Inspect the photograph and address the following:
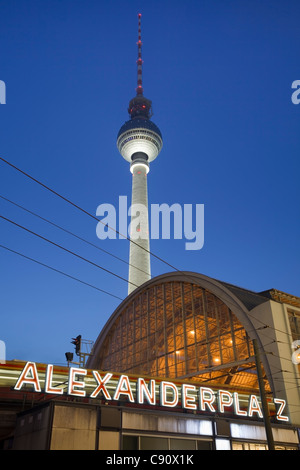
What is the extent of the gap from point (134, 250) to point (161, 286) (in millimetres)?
58388

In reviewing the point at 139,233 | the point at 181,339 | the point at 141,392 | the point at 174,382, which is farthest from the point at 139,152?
the point at 141,392

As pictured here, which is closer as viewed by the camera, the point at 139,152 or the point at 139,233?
the point at 139,233

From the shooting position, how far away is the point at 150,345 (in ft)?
152

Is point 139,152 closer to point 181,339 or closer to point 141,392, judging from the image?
point 181,339

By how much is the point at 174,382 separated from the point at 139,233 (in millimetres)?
82418

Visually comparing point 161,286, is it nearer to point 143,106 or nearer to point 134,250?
point 134,250

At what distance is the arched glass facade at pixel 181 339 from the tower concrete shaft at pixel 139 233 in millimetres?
44805

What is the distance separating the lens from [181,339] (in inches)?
1719

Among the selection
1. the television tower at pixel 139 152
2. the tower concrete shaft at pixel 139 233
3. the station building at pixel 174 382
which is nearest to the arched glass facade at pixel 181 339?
the station building at pixel 174 382

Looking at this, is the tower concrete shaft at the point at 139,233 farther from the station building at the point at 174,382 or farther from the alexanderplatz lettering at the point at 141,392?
the alexanderplatz lettering at the point at 141,392

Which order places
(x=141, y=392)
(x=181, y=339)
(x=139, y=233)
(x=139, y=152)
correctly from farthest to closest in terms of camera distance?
(x=139, y=152), (x=139, y=233), (x=181, y=339), (x=141, y=392)

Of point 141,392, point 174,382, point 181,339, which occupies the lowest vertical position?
point 141,392

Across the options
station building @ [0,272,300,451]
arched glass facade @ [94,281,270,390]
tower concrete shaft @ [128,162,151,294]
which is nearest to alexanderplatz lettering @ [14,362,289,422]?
station building @ [0,272,300,451]
